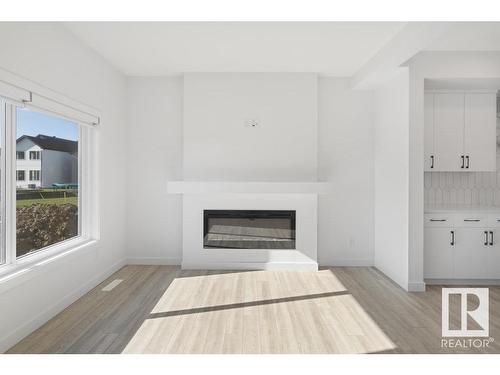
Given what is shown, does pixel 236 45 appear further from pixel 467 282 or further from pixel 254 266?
pixel 467 282

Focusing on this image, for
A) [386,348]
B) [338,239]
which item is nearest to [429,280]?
[338,239]

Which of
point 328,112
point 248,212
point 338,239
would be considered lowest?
point 338,239

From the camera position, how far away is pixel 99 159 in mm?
4129

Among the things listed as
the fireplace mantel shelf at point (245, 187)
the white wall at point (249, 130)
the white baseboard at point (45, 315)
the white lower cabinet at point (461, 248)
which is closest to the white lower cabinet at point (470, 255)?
the white lower cabinet at point (461, 248)

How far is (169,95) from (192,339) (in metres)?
3.52

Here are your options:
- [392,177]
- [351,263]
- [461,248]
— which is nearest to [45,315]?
[351,263]

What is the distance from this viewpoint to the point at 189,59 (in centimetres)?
425

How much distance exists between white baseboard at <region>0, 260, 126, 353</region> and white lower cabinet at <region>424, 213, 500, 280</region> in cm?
389

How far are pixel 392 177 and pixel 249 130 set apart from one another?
6.57ft

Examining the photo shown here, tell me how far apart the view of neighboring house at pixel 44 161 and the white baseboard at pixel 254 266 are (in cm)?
194

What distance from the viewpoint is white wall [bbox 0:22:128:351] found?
2.61m

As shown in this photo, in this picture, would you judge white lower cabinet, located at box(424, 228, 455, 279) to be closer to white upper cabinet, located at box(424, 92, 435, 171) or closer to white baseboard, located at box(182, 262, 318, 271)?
white upper cabinet, located at box(424, 92, 435, 171)

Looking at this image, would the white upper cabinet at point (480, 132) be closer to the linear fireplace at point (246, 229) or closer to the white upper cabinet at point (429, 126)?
the white upper cabinet at point (429, 126)

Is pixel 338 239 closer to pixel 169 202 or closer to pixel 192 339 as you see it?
pixel 169 202
